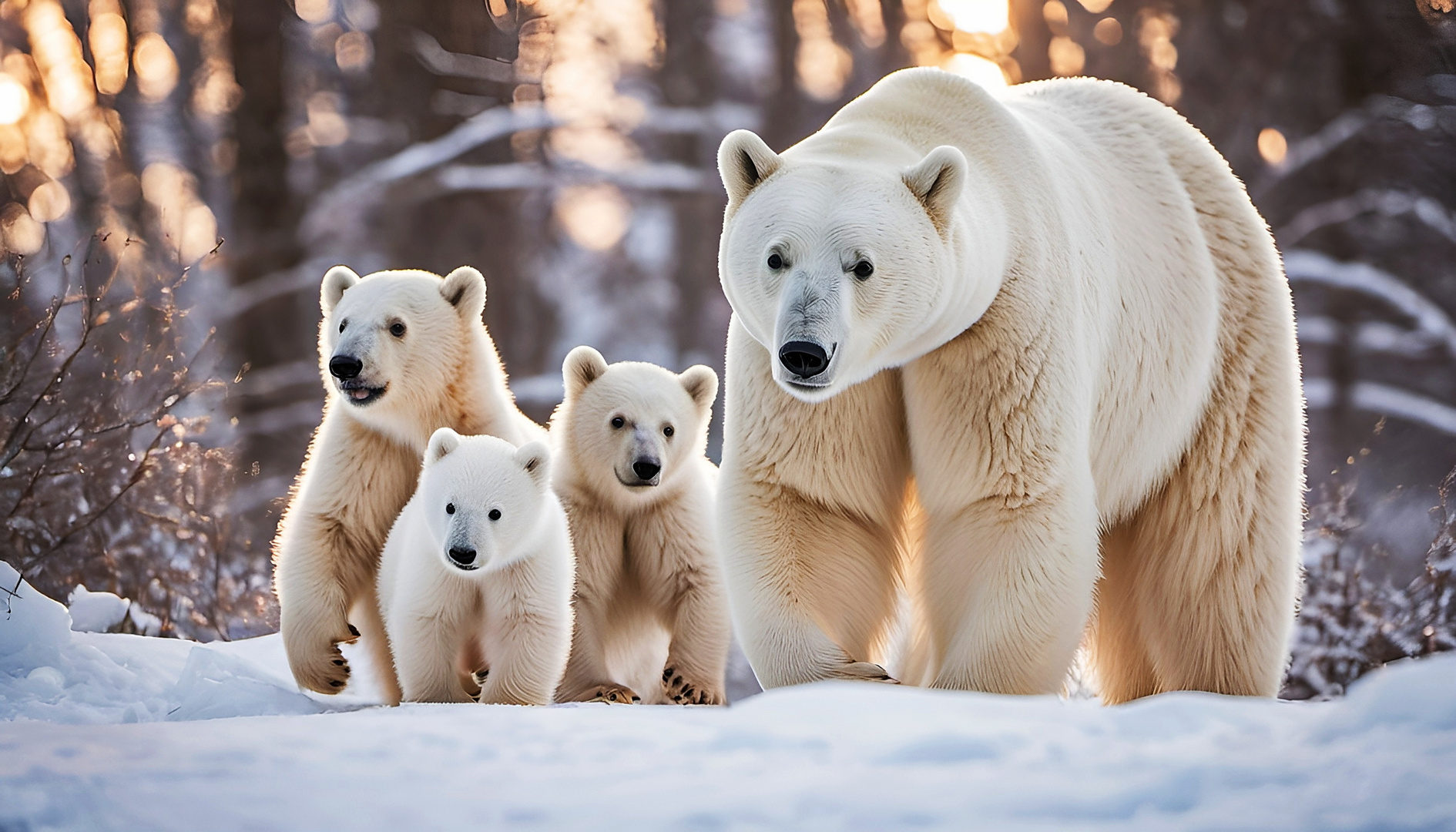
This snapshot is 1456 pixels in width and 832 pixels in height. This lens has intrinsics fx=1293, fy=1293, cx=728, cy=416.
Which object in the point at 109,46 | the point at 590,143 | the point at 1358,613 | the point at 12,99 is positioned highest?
the point at 109,46

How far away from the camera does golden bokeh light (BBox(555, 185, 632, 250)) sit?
10.6 m

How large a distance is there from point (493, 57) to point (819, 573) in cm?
849

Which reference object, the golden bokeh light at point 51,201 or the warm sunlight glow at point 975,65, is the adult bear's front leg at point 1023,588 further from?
the warm sunlight glow at point 975,65

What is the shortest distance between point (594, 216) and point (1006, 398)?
28.1ft

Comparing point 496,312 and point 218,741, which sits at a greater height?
point 218,741

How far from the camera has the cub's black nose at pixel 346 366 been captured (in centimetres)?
313

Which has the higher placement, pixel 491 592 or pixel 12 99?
pixel 12 99

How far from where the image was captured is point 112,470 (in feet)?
14.0

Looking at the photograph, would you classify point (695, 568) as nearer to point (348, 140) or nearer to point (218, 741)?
point (218, 741)

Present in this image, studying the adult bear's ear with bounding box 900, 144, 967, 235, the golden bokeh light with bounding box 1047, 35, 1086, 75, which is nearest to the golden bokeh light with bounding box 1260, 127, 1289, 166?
the golden bokeh light with bounding box 1047, 35, 1086, 75

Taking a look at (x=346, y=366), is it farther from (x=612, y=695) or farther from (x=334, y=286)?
(x=612, y=695)

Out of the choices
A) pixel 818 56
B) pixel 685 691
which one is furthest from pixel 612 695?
pixel 818 56

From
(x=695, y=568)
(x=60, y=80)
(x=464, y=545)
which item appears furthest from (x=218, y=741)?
(x=60, y=80)

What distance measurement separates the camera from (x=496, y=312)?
399 inches
